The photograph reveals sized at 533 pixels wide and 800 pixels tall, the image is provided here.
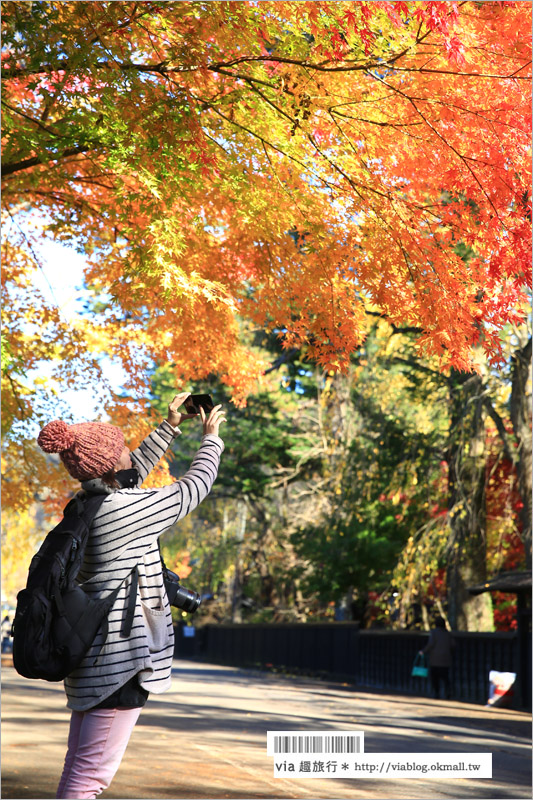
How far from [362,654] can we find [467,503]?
676 centimetres

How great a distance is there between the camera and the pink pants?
3367 millimetres

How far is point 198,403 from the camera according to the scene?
4.09 meters

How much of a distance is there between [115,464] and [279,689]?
1901 centimetres

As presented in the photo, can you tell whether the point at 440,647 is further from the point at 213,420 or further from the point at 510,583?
the point at 213,420

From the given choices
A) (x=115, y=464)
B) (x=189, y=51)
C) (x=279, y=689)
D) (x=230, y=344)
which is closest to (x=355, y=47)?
(x=189, y=51)

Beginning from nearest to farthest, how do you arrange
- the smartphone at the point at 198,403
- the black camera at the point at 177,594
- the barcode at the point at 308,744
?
1. the black camera at the point at 177,594
2. the smartphone at the point at 198,403
3. the barcode at the point at 308,744

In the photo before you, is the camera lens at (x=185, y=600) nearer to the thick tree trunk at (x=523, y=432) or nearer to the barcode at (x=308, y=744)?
the barcode at (x=308, y=744)

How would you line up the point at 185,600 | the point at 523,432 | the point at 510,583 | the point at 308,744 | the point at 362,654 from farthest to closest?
the point at 362,654
the point at 523,432
the point at 510,583
the point at 308,744
the point at 185,600

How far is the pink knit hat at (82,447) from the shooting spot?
137 inches

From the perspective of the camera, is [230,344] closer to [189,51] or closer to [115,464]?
[189,51]

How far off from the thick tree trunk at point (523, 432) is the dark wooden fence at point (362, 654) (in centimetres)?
201

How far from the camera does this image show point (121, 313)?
12414mm

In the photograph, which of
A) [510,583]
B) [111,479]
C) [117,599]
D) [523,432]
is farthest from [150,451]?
[523,432]

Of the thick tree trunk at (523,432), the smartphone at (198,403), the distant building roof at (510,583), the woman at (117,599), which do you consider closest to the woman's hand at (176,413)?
the smartphone at (198,403)
